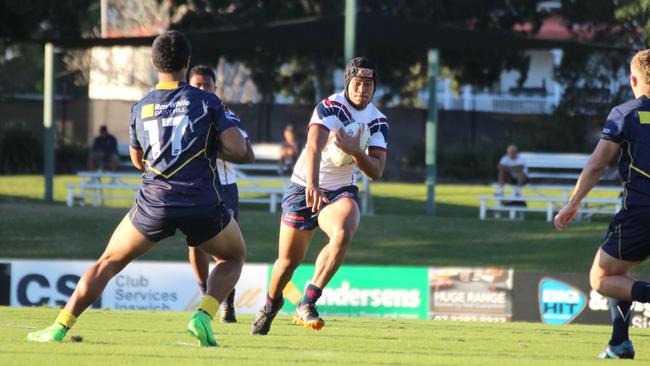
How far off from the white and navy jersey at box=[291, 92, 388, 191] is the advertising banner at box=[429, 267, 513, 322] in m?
6.23

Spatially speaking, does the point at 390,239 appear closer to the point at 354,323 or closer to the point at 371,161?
the point at 354,323

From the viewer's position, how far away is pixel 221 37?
2514cm

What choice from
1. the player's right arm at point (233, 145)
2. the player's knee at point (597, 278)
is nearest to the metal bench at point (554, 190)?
the player's knee at point (597, 278)

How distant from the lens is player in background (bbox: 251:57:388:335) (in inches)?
362

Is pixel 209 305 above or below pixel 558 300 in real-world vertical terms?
above

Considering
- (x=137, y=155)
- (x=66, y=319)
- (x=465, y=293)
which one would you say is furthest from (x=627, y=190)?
(x=465, y=293)

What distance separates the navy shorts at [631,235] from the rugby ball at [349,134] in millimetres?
2221

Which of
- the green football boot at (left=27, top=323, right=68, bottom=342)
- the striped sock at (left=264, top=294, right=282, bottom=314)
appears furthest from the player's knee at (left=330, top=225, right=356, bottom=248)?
the green football boot at (left=27, top=323, right=68, bottom=342)

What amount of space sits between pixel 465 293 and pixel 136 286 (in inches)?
172

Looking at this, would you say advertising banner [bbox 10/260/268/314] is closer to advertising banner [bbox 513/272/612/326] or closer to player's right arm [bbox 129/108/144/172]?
advertising banner [bbox 513/272/612/326]

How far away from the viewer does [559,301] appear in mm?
15188

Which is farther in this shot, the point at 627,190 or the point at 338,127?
the point at 338,127

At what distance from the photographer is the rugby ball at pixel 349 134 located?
9312mm

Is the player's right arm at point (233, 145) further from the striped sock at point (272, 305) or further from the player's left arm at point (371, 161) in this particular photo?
the striped sock at point (272, 305)
